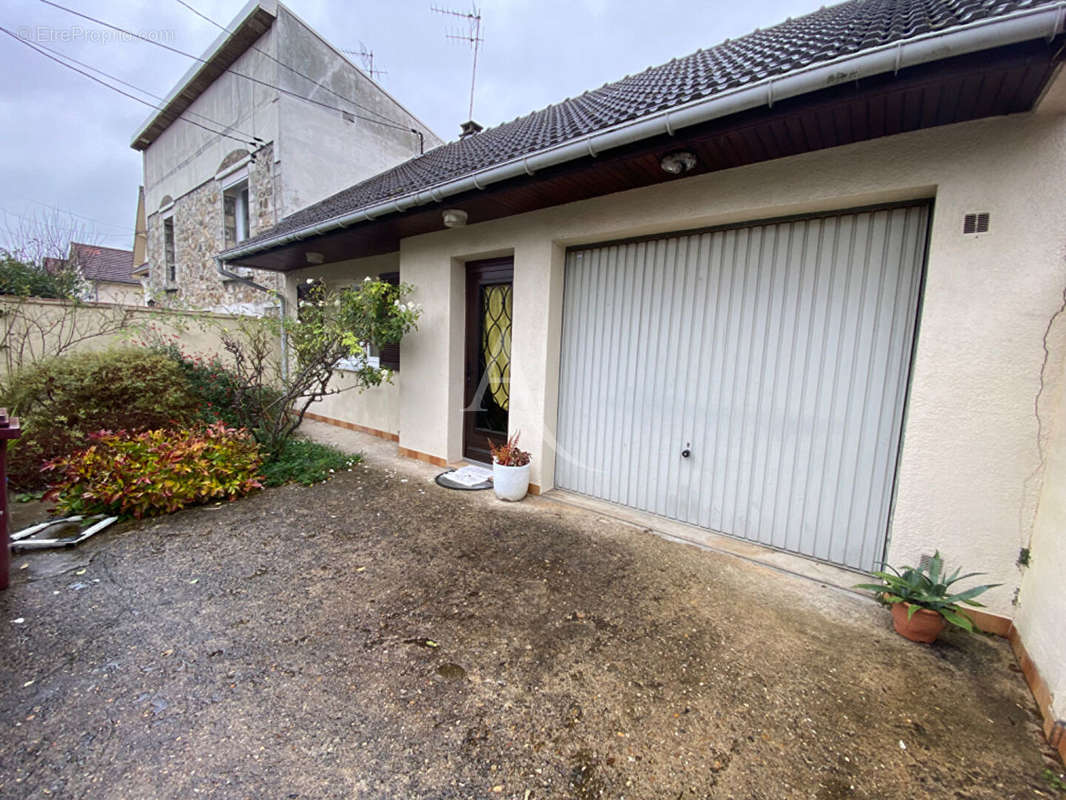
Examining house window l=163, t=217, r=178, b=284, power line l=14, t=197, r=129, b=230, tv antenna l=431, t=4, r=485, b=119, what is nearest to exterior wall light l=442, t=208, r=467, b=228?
tv antenna l=431, t=4, r=485, b=119

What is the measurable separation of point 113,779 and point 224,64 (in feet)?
47.7

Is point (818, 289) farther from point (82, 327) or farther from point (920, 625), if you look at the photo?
point (82, 327)

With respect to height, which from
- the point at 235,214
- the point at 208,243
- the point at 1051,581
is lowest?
the point at 1051,581

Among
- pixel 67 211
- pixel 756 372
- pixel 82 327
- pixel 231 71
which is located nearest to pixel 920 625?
pixel 756 372

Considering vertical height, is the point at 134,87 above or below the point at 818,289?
above

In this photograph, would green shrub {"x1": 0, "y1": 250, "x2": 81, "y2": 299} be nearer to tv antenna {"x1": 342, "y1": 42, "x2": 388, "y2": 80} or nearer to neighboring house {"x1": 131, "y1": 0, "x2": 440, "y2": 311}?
neighboring house {"x1": 131, "y1": 0, "x2": 440, "y2": 311}

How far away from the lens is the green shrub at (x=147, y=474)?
3988mm

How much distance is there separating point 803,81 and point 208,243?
13971 mm

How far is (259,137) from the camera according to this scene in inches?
377

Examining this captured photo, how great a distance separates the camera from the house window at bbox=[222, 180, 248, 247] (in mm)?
10820

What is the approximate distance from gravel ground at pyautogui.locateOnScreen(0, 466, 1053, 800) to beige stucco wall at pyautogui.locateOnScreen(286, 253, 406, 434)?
3.86 metres

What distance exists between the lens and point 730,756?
176cm

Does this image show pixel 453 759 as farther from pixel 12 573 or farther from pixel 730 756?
pixel 12 573

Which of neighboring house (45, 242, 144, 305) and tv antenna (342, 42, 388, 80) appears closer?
tv antenna (342, 42, 388, 80)
